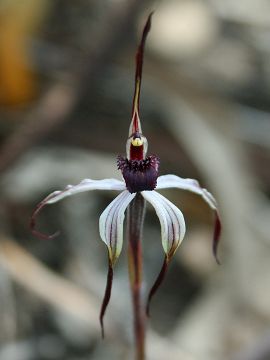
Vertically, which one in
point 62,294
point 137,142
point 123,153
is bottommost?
point 62,294

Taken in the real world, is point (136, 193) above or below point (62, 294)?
above

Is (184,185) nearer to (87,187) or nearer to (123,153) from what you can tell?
(87,187)

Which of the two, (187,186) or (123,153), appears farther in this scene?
(123,153)

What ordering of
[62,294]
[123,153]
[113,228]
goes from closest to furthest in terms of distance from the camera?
[113,228] → [62,294] → [123,153]

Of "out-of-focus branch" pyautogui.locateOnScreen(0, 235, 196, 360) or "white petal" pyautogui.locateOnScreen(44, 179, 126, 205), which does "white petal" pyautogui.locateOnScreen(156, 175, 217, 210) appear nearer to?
"white petal" pyautogui.locateOnScreen(44, 179, 126, 205)

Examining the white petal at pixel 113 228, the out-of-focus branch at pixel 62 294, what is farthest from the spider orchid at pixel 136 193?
the out-of-focus branch at pixel 62 294

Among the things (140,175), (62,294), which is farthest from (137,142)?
(62,294)

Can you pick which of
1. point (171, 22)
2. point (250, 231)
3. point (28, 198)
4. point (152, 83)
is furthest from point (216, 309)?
point (171, 22)

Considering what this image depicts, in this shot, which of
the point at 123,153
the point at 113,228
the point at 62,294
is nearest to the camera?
the point at 113,228
